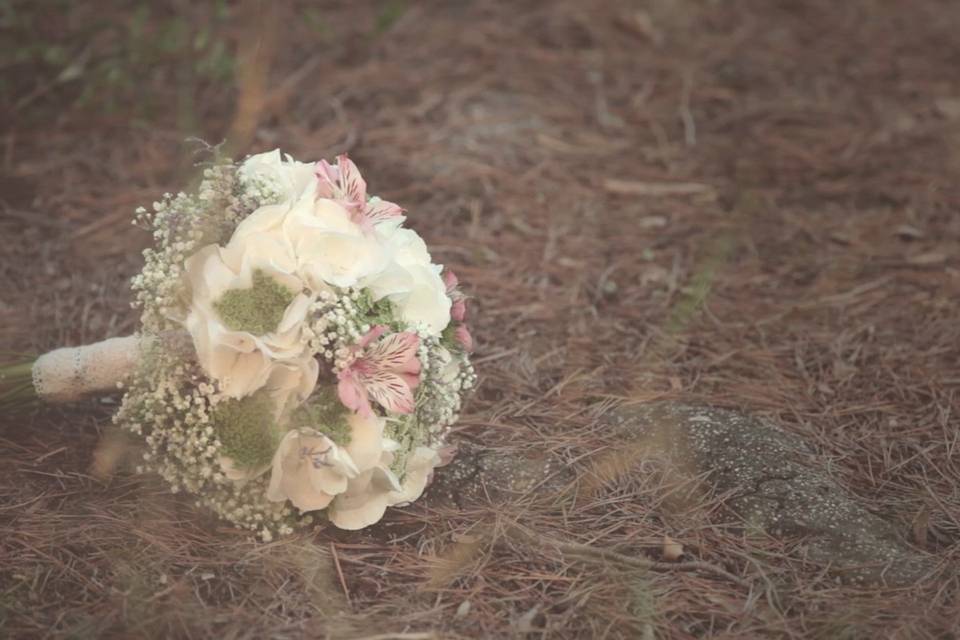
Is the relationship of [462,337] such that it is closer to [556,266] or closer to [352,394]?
[352,394]

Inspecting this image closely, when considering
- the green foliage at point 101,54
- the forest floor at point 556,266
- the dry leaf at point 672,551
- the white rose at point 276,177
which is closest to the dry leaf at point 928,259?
the forest floor at point 556,266

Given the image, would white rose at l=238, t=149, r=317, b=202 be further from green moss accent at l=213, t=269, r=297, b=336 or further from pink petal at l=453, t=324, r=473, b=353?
pink petal at l=453, t=324, r=473, b=353

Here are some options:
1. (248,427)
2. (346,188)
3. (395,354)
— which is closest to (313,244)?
(346,188)

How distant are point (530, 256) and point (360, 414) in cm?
153

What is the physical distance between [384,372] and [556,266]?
1.45 meters

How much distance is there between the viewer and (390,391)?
209 centimetres

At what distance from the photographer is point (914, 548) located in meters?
2.29

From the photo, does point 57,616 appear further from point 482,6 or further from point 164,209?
point 482,6

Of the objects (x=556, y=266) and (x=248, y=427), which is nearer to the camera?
(x=248, y=427)

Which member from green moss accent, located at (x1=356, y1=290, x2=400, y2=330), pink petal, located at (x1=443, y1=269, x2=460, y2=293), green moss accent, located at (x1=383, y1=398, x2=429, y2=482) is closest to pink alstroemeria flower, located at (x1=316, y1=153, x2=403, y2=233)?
green moss accent, located at (x1=356, y1=290, x2=400, y2=330)

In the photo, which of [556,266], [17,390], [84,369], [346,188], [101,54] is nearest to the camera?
[346,188]

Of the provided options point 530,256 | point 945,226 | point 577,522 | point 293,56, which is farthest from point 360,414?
point 293,56

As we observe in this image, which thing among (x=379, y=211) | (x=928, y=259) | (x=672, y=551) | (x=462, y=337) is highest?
(x=379, y=211)

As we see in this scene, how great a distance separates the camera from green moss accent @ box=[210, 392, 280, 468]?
2.12m
